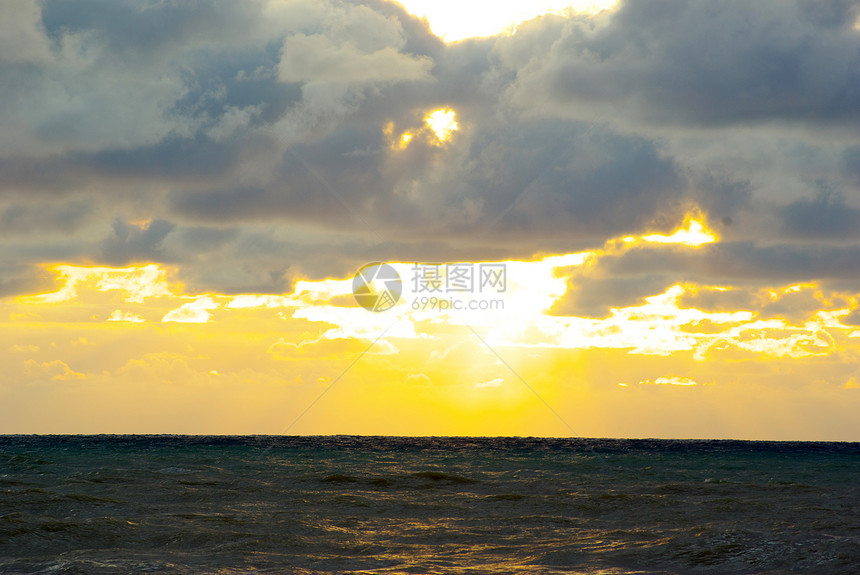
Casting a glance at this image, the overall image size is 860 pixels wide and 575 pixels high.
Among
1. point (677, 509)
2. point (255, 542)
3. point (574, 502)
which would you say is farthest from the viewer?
point (574, 502)

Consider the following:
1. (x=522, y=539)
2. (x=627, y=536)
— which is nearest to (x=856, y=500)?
(x=627, y=536)

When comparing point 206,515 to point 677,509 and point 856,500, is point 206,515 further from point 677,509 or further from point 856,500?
point 856,500

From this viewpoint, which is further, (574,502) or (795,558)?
(574,502)

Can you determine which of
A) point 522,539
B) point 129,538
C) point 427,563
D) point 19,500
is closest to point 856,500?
point 522,539

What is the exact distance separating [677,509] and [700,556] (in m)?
11.0

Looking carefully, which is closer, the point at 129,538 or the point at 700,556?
the point at 700,556

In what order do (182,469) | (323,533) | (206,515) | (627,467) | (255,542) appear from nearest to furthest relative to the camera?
(255,542) < (323,533) < (206,515) < (182,469) < (627,467)

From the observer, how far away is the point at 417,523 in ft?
97.2

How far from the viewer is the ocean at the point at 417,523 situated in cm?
2147

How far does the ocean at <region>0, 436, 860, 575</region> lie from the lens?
21469 millimetres

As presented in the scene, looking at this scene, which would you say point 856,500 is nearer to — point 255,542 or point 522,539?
point 522,539

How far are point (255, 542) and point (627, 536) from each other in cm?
1226

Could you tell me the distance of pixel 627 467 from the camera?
6028cm

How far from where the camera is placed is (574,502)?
116 ft
